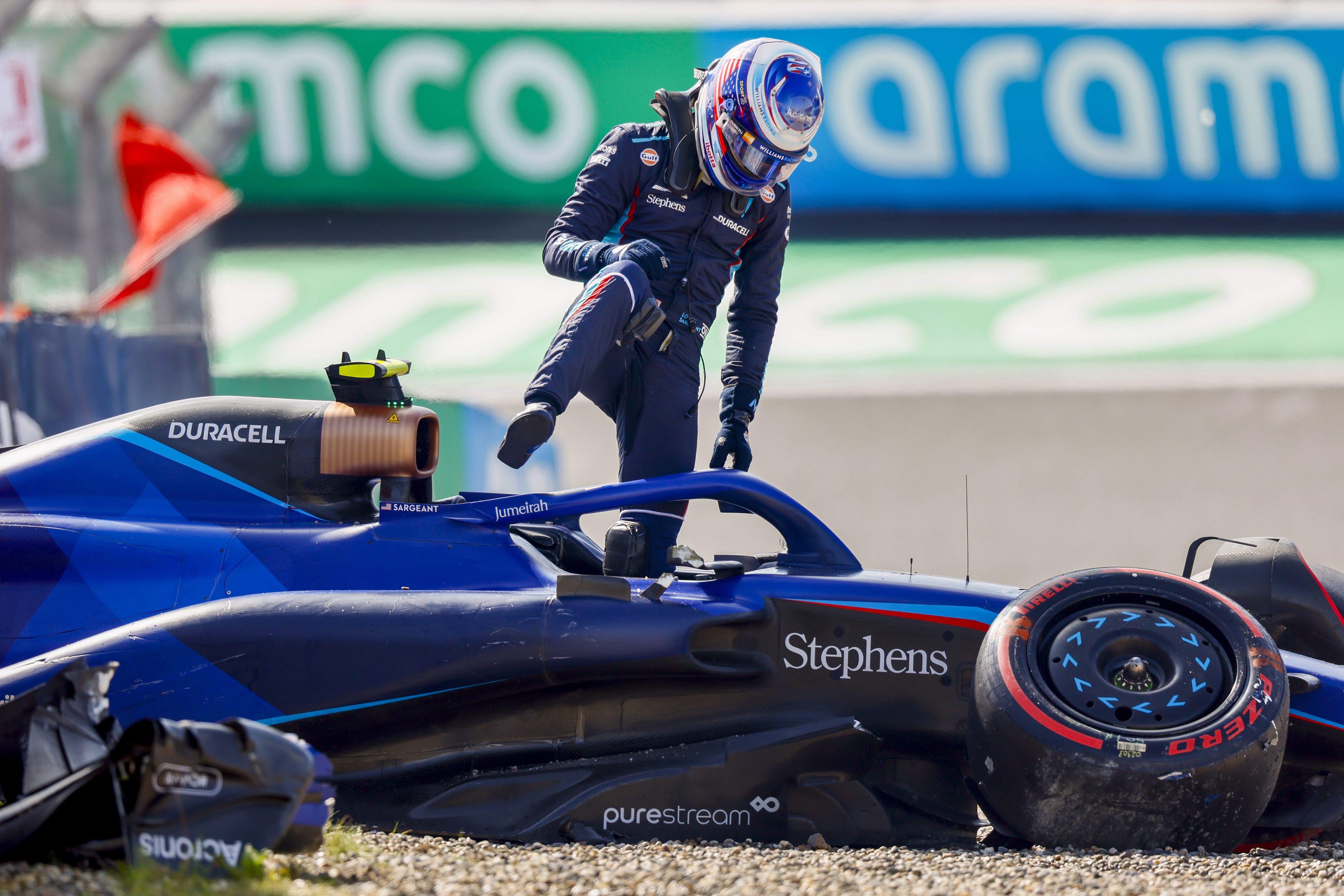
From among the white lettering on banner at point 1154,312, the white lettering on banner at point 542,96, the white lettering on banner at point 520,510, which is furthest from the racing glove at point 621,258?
the white lettering on banner at point 542,96

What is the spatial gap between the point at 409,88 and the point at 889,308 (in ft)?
19.8

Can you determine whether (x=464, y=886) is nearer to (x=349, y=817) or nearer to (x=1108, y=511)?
(x=349, y=817)

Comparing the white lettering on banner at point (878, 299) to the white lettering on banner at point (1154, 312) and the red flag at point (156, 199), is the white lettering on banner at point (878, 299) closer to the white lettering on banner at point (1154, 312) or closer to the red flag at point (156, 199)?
the white lettering on banner at point (1154, 312)

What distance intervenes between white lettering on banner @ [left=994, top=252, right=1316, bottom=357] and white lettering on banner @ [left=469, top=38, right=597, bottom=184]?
371 cm

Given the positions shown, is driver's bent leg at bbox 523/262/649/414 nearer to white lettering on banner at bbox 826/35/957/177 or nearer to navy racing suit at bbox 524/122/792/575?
navy racing suit at bbox 524/122/792/575

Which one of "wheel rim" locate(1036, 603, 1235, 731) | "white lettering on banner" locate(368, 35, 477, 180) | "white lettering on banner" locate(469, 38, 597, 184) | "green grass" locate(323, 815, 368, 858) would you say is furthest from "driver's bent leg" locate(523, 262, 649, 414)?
"white lettering on banner" locate(368, 35, 477, 180)

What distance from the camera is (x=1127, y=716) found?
2971mm

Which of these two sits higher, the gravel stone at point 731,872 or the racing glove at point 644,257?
the racing glove at point 644,257

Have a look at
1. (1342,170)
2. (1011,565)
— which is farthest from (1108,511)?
(1342,170)

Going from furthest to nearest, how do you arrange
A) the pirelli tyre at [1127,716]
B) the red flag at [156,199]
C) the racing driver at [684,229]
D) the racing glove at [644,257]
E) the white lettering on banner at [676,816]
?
1. the red flag at [156,199]
2. the racing driver at [684,229]
3. the racing glove at [644,257]
4. the white lettering on banner at [676,816]
5. the pirelli tyre at [1127,716]

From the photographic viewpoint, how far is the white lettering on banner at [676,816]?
3.16 m

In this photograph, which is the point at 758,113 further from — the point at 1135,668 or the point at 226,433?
the point at 1135,668

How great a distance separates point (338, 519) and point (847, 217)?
11493 millimetres

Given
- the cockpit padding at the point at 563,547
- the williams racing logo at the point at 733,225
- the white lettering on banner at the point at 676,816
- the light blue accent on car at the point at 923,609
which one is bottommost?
the white lettering on banner at the point at 676,816
